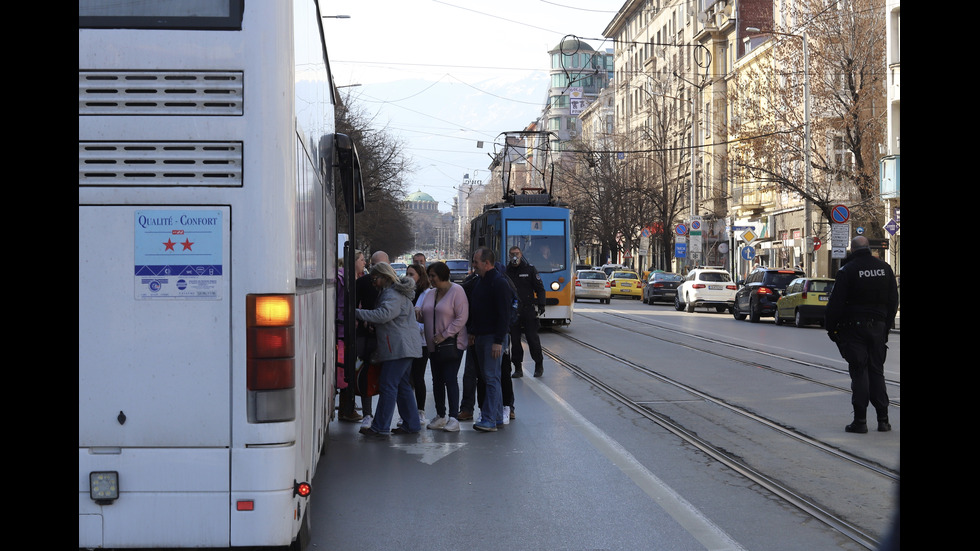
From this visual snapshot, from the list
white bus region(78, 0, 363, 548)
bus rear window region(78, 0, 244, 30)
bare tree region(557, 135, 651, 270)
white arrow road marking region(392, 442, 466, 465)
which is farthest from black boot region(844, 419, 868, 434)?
bare tree region(557, 135, 651, 270)

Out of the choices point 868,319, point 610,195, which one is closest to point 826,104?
point 868,319

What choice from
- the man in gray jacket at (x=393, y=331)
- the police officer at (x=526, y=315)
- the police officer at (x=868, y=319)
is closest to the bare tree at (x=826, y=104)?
the police officer at (x=526, y=315)

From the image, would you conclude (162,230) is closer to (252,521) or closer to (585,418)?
(252,521)

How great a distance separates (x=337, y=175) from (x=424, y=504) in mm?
3392

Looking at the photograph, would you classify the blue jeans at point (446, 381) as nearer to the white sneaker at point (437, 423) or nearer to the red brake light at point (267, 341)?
the white sneaker at point (437, 423)

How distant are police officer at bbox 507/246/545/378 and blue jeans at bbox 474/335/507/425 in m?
2.82

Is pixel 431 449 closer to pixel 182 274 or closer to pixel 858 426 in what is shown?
pixel 858 426

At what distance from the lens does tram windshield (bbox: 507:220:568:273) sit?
2730 cm

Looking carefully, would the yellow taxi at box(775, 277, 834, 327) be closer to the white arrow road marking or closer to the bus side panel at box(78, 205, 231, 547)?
the white arrow road marking

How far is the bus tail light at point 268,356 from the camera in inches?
203

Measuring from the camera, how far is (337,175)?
9.99 m

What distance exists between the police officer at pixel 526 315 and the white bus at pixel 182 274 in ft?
29.6

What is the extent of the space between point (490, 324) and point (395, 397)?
4.07ft
